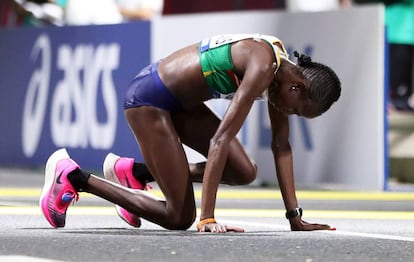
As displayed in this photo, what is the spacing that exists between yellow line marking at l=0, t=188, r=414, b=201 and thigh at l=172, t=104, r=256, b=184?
3314 mm

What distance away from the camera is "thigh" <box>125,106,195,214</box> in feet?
25.4

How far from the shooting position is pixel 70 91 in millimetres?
14477

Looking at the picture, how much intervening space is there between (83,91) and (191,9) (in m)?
2.47

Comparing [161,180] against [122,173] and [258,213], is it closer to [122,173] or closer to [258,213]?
[122,173]

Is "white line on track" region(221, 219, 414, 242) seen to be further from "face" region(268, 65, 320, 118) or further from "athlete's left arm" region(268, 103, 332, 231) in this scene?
"face" region(268, 65, 320, 118)

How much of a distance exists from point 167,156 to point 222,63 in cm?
69

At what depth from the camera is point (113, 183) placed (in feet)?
25.9

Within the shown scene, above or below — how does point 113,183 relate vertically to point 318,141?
above

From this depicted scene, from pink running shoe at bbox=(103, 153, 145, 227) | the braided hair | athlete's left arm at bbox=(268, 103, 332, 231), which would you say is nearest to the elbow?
athlete's left arm at bbox=(268, 103, 332, 231)

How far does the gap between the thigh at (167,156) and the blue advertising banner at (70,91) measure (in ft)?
18.9

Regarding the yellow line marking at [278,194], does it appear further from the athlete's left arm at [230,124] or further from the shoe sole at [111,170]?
the athlete's left arm at [230,124]

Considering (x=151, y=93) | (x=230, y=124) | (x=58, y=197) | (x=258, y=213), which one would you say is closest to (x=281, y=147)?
(x=230, y=124)

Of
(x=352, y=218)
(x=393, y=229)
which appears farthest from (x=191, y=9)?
(x=393, y=229)

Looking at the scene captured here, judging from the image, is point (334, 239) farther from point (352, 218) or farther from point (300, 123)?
point (300, 123)
